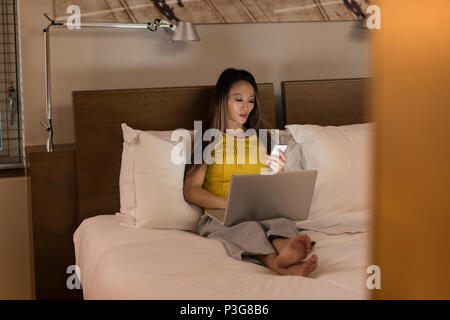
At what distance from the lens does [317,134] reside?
2.70 metres

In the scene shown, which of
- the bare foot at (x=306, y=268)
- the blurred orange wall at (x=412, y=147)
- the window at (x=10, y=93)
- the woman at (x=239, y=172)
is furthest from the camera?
the window at (x=10, y=93)

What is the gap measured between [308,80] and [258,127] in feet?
1.94

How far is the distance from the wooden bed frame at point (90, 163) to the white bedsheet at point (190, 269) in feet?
0.71

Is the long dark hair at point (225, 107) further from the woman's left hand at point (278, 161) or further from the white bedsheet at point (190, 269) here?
the white bedsheet at point (190, 269)

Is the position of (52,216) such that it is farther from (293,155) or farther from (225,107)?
(293,155)

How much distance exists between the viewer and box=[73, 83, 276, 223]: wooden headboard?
2.62 meters

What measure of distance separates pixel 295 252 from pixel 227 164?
697 millimetres

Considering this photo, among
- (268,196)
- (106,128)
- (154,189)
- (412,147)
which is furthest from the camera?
(106,128)

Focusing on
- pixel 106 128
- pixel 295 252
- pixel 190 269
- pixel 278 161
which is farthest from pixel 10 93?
pixel 295 252

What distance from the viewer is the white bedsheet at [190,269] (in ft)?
5.30

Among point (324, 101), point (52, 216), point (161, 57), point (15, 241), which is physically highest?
point (161, 57)

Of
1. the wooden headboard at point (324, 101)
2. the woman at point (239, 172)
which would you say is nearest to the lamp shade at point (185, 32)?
the woman at point (239, 172)

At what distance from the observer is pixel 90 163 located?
2633mm

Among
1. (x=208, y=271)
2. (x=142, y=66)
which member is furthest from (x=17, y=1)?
(x=208, y=271)
